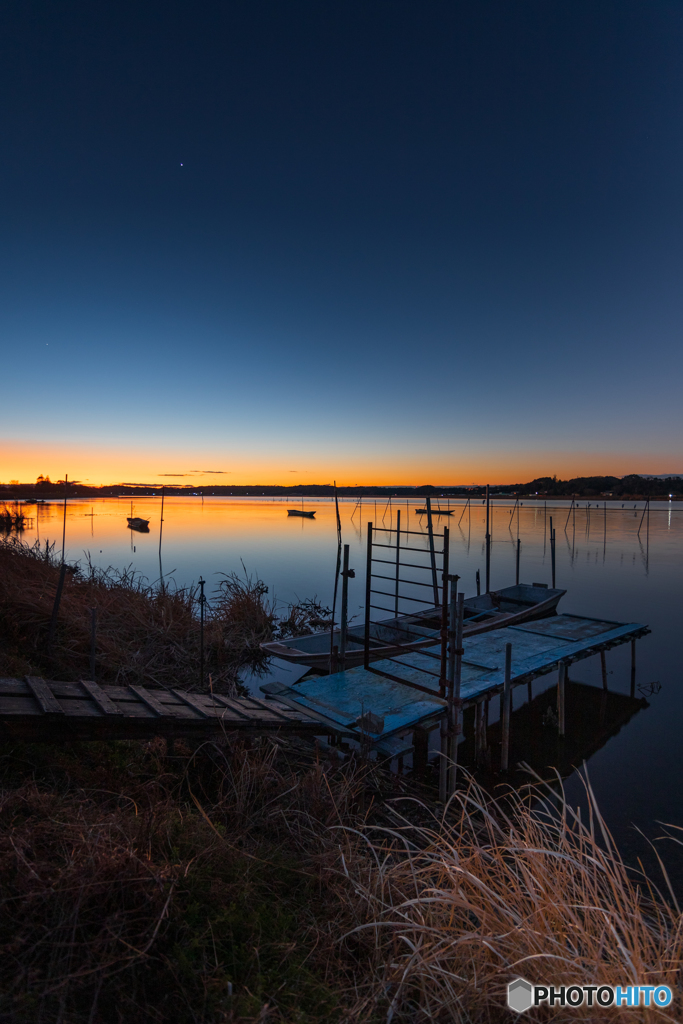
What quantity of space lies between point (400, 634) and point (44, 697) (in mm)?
10058

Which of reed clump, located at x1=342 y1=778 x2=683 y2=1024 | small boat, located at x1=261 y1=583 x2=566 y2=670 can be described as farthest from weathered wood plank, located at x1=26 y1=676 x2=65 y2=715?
small boat, located at x1=261 y1=583 x2=566 y2=670

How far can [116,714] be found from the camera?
539cm

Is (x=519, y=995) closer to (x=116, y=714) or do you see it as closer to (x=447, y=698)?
(x=116, y=714)

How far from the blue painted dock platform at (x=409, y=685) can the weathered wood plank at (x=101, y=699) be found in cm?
302

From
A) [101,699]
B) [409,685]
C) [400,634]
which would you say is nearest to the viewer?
[101,699]

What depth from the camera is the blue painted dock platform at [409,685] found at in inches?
296

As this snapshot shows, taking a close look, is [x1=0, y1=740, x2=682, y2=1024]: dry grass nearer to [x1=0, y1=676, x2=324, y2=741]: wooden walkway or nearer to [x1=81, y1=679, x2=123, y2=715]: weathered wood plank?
[x1=0, y1=676, x2=324, y2=741]: wooden walkway

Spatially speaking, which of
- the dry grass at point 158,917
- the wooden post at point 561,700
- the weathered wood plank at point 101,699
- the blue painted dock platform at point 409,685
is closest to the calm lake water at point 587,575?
the wooden post at point 561,700

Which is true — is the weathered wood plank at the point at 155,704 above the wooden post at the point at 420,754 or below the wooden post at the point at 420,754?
above

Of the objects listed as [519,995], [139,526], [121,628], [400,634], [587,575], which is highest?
[519,995]

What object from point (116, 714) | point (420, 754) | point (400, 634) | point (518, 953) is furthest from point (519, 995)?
point (400, 634)

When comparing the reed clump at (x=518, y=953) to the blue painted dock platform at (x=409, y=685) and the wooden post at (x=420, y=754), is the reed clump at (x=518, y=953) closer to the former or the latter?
the blue painted dock platform at (x=409, y=685)

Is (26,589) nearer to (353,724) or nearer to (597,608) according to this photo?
(353,724)

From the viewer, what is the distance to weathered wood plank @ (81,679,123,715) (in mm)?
5457
